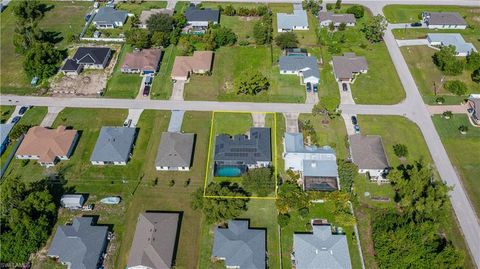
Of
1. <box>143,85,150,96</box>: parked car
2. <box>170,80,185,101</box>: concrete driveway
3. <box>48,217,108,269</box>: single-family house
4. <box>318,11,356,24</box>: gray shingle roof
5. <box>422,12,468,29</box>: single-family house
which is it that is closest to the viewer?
<box>48,217,108,269</box>: single-family house

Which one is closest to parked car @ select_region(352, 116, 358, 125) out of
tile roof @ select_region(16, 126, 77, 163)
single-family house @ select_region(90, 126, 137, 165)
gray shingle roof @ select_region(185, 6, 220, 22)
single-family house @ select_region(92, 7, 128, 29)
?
single-family house @ select_region(90, 126, 137, 165)

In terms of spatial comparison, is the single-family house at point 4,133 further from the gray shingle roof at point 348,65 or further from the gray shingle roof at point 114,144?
the gray shingle roof at point 348,65

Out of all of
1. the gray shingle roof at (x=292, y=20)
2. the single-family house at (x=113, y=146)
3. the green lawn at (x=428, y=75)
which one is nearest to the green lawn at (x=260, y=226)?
the single-family house at (x=113, y=146)

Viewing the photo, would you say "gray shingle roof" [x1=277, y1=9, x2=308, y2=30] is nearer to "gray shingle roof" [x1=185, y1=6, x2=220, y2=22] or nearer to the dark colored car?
"gray shingle roof" [x1=185, y1=6, x2=220, y2=22]

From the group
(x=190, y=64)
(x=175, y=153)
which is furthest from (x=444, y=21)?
(x=175, y=153)

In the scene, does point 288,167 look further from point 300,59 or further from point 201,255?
point 300,59

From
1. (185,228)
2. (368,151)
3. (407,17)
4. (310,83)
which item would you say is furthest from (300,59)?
(185,228)

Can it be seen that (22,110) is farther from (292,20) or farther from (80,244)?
(292,20)
